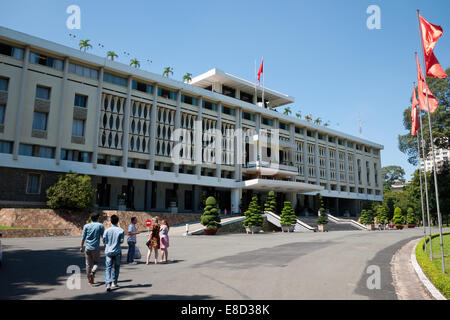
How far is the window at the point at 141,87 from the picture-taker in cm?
3550

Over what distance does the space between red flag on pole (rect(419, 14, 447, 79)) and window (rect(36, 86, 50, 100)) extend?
3003cm

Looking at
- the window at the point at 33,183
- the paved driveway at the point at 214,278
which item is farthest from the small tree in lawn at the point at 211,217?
the paved driveway at the point at 214,278

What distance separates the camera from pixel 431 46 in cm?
1060

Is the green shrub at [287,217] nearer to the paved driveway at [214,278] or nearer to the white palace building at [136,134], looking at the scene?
the white palace building at [136,134]

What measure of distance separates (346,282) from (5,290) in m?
7.76

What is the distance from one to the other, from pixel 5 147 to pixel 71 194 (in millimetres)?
7211

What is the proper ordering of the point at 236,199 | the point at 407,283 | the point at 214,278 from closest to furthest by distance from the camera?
the point at 407,283 < the point at 214,278 < the point at 236,199

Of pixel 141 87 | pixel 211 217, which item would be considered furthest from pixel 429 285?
pixel 141 87

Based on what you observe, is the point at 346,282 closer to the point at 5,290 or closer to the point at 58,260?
the point at 5,290

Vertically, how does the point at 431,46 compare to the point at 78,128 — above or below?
below

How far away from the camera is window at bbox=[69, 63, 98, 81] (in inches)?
1235

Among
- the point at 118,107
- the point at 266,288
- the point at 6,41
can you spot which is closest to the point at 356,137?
the point at 118,107

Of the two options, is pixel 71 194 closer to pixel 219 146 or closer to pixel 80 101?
pixel 80 101

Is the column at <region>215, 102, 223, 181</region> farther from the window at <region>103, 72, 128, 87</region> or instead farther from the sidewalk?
the sidewalk
